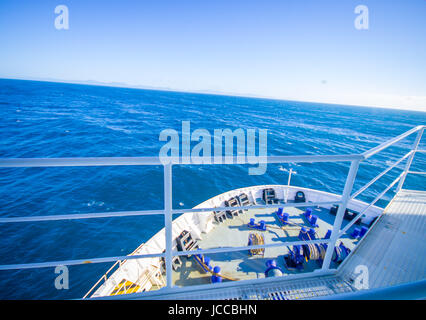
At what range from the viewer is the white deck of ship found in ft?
6.85

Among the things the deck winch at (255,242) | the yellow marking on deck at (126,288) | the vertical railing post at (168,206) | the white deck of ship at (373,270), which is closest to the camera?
the vertical railing post at (168,206)

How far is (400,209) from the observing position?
402 centimetres

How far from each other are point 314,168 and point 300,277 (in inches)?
1072

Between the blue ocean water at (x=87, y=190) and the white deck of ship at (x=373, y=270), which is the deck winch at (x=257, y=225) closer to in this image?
the white deck of ship at (x=373, y=270)

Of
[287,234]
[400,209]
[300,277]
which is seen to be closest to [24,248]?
[287,234]

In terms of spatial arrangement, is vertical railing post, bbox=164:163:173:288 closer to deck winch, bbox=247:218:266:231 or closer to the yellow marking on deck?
the yellow marking on deck

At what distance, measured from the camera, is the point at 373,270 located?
2545 millimetres

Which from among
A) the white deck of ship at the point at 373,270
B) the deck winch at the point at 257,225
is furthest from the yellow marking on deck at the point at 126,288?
the deck winch at the point at 257,225

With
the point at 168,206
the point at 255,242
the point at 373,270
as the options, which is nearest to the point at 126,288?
the point at 255,242

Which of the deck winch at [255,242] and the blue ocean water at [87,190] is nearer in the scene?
the deck winch at [255,242]

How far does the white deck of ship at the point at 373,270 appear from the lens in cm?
209
